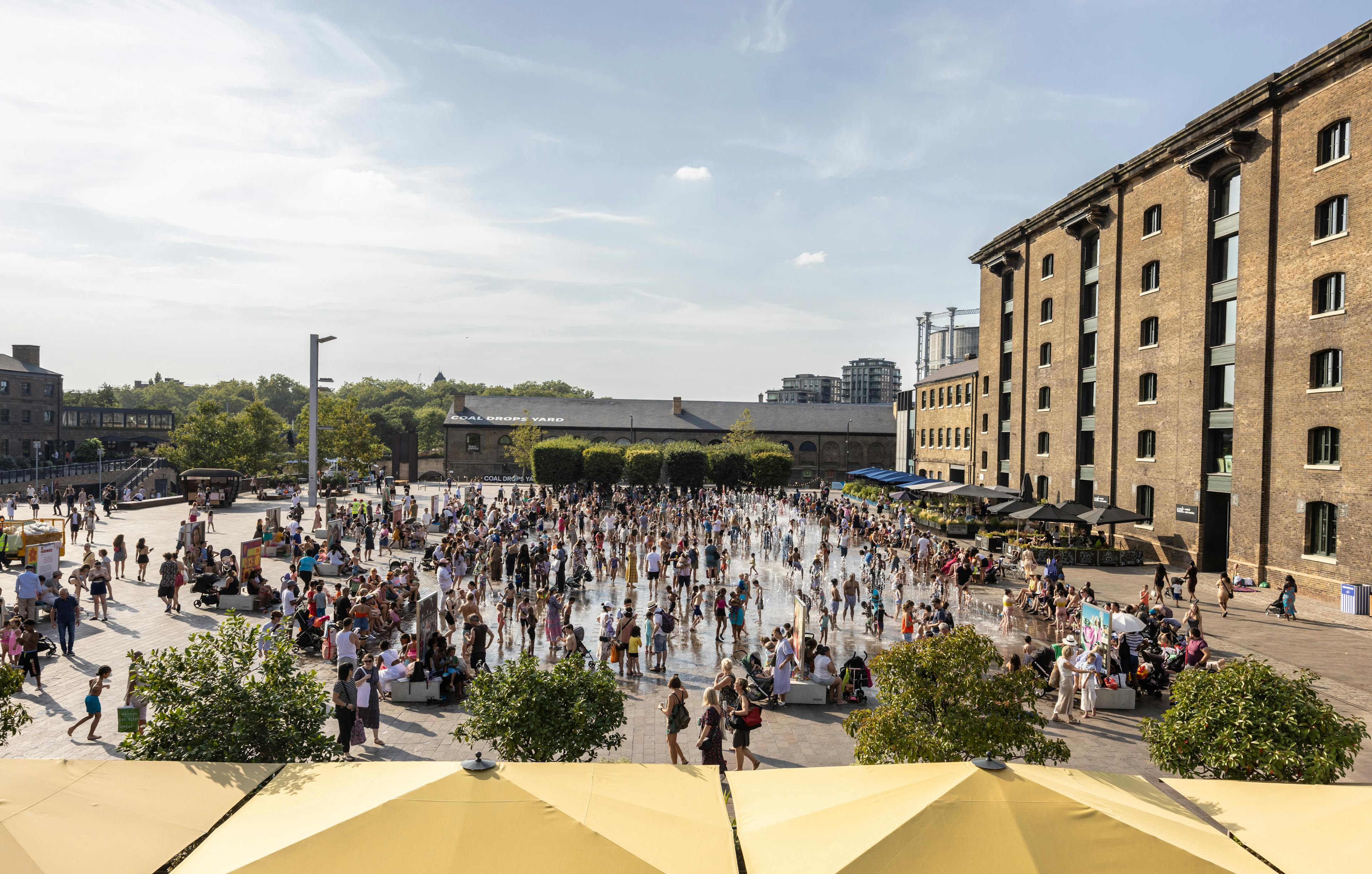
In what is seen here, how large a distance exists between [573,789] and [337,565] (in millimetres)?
20878

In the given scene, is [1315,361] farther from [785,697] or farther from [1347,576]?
[785,697]

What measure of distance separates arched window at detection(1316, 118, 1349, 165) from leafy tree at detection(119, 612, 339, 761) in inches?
1181

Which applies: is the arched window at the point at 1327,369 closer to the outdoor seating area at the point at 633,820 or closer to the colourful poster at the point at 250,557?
the outdoor seating area at the point at 633,820

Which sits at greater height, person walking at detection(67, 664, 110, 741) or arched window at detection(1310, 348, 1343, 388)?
arched window at detection(1310, 348, 1343, 388)

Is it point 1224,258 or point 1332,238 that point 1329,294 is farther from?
point 1224,258

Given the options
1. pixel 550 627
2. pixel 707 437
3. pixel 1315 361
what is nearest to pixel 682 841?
pixel 550 627

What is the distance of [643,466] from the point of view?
63688 millimetres

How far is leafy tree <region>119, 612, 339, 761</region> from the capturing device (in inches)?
295

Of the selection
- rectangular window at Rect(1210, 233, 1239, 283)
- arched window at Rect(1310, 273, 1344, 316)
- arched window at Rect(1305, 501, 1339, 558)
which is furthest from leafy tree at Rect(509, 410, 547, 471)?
arched window at Rect(1310, 273, 1344, 316)

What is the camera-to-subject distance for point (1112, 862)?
5238 millimetres

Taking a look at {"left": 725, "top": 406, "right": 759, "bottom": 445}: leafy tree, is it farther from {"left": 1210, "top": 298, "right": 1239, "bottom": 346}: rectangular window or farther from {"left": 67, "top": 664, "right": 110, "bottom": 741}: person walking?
{"left": 67, "top": 664, "right": 110, "bottom": 741}: person walking

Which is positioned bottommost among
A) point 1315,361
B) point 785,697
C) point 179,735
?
point 785,697

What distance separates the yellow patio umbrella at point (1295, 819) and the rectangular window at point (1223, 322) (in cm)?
2667

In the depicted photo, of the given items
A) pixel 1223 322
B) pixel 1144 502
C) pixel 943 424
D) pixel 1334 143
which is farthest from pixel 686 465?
pixel 1334 143
